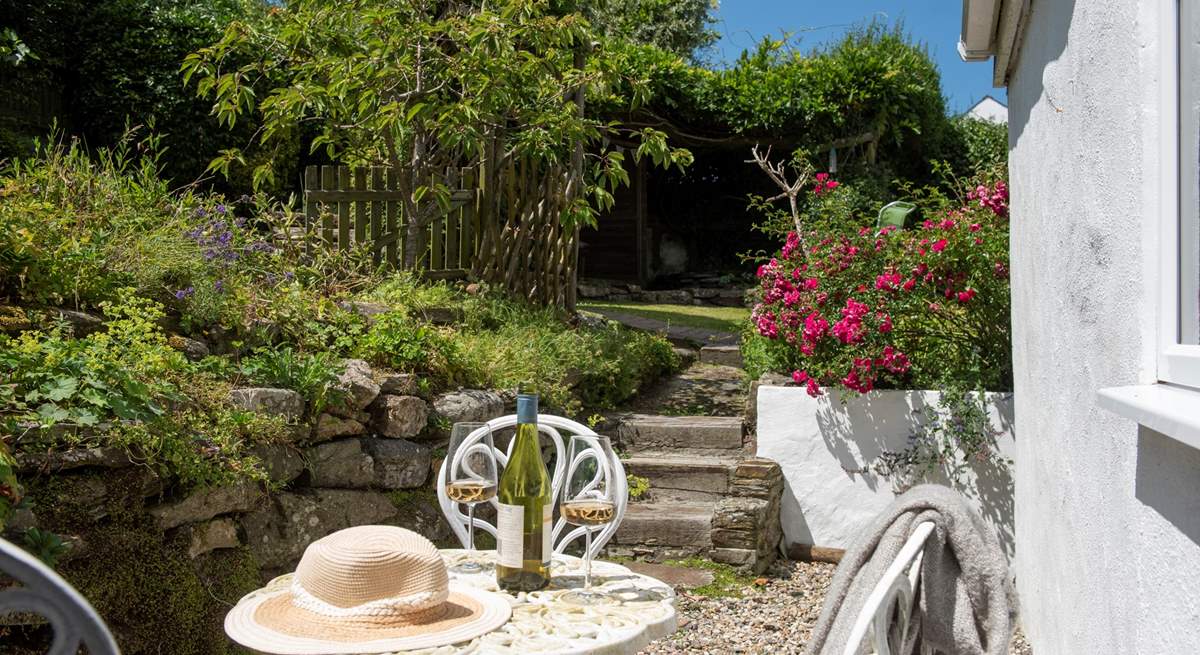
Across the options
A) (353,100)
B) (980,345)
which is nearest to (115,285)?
(353,100)

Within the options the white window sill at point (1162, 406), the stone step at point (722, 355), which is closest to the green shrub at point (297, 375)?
the white window sill at point (1162, 406)

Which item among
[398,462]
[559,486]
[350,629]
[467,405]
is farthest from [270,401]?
[350,629]

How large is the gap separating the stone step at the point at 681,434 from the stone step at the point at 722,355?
226 centimetres

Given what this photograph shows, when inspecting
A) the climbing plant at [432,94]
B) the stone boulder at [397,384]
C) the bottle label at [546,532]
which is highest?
the climbing plant at [432,94]

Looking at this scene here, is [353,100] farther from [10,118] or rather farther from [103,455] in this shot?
[10,118]

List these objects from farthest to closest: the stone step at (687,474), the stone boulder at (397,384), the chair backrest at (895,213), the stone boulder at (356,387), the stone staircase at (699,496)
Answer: the chair backrest at (895,213) < the stone step at (687,474) < the stone staircase at (699,496) < the stone boulder at (397,384) < the stone boulder at (356,387)

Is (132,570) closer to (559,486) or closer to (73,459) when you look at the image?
(73,459)

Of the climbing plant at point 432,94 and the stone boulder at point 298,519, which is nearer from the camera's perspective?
the stone boulder at point 298,519

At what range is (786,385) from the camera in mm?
5902

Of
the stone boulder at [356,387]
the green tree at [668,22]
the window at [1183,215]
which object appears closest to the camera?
the window at [1183,215]

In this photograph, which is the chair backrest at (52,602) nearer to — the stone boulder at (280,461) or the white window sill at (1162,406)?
the white window sill at (1162,406)

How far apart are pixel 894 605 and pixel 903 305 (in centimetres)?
373

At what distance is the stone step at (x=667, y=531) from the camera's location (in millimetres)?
5340

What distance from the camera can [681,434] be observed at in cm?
631
